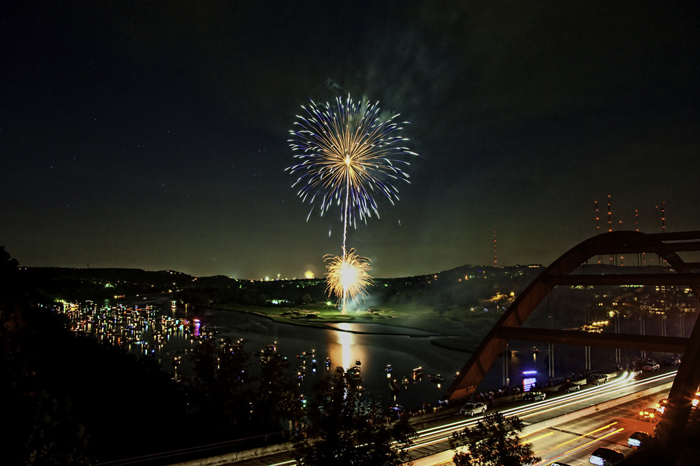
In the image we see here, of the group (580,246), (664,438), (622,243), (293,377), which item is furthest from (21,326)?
(622,243)

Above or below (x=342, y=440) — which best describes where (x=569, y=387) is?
below

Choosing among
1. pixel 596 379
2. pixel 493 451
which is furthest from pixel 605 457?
pixel 596 379

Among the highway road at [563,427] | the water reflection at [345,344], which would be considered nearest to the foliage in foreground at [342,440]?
the highway road at [563,427]

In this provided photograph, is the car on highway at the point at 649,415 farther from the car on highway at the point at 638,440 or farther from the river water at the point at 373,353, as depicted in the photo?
the river water at the point at 373,353

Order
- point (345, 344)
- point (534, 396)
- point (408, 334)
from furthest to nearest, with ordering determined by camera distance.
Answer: point (408, 334) < point (345, 344) < point (534, 396)

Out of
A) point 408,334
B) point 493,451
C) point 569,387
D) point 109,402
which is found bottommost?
point 408,334

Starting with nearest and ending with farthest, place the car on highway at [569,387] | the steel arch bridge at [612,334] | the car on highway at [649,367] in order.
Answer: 1. the steel arch bridge at [612,334]
2. the car on highway at [569,387]
3. the car on highway at [649,367]

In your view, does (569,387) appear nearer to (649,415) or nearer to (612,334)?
(649,415)
